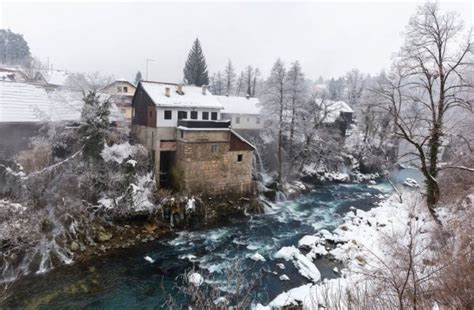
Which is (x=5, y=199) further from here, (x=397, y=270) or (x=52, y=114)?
(x=397, y=270)

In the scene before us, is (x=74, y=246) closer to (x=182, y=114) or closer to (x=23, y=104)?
(x=23, y=104)

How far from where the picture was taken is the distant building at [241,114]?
36625 millimetres

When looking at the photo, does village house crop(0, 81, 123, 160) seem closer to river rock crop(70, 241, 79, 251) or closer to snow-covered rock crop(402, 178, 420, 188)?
river rock crop(70, 241, 79, 251)

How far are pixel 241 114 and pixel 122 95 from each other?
13892mm

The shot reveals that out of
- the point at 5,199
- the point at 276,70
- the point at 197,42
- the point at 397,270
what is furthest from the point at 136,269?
the point at 197,42

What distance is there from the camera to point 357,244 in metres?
16.7

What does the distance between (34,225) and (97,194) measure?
3.94 metres

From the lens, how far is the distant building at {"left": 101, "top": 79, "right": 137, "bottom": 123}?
1123 inches

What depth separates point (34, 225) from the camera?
1576 cm

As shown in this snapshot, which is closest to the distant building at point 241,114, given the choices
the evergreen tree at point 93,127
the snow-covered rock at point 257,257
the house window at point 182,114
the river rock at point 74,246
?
the house window at point 182,114

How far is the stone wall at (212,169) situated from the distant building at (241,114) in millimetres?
12390

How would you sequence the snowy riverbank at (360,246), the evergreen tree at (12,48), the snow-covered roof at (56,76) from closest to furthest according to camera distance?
the snowy riverbank at (360,246) < the snow-covered roof at (56,76) < the evergreen tree at (12,48)

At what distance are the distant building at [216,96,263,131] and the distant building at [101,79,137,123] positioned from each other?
10.8 meters

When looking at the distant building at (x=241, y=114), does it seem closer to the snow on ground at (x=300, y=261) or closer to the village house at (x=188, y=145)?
the village house at (x=188, y=145)
